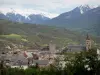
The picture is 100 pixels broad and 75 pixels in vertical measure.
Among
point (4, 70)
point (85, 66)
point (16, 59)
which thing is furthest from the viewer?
point (16, 59)

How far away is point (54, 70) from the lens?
2618 inches

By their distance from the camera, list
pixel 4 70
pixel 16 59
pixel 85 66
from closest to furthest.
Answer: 1. pixel 4 70
2. pixel 85 66
3. pixel 16 59

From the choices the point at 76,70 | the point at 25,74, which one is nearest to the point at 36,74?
the point at 25,74

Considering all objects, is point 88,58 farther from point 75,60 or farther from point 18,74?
point 18,74

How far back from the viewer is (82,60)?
68250mm

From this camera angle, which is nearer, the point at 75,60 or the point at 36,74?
the point at 36,74

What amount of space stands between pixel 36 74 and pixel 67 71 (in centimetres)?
501

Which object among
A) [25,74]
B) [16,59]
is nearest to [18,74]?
[25,74]

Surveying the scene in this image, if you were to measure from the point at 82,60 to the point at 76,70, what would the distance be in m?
3.11

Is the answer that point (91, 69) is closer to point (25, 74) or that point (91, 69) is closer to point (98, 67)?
point (98, 67)

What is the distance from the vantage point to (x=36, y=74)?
6350cm

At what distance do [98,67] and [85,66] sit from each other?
2.90 m

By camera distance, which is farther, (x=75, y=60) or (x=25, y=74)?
(x=75, y=60)

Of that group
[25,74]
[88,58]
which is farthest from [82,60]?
[25,74]
